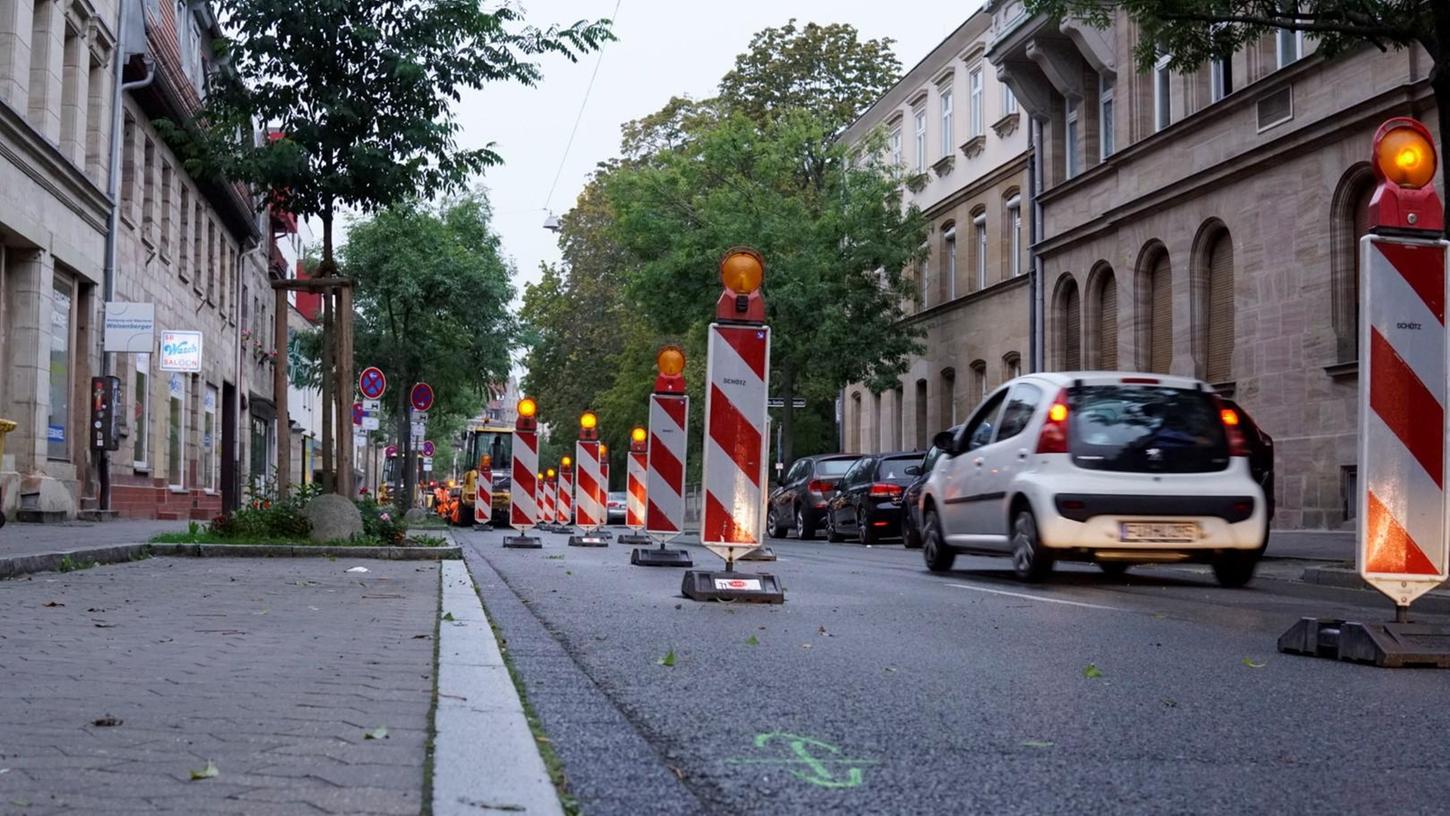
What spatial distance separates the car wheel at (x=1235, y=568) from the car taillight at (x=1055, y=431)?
144 cm

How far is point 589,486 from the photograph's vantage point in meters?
23.3

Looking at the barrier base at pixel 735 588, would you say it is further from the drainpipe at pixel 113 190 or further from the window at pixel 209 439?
the window at pixel 209 439

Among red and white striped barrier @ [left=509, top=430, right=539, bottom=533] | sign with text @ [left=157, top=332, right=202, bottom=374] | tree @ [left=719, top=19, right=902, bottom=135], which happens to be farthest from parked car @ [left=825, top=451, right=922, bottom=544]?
tree @ [left=719, top=19, right=902, bottom=135]

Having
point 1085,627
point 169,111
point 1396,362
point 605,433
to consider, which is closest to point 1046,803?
point 1396,362

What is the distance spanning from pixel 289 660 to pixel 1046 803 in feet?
11.0

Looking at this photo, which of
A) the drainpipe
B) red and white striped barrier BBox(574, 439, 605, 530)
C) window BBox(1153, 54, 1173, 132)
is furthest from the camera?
window BBox(1153, 54, 1173, 132)

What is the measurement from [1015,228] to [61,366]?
2167 centimetres

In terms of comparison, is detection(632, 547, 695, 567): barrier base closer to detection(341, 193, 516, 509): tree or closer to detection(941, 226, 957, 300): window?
detection(941, 226, 957, 300): window

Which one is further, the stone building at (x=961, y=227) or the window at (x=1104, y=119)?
the stone building at (x=961, y=227)

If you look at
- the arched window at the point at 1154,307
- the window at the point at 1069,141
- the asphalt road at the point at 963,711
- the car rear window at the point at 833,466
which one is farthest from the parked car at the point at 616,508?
the asphalt road at the point at 963,711

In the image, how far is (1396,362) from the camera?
289 inches

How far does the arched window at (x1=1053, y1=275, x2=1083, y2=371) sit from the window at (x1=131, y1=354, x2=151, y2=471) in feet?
56.9

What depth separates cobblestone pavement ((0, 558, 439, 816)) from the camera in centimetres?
363

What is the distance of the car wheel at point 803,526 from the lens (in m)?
29.9
